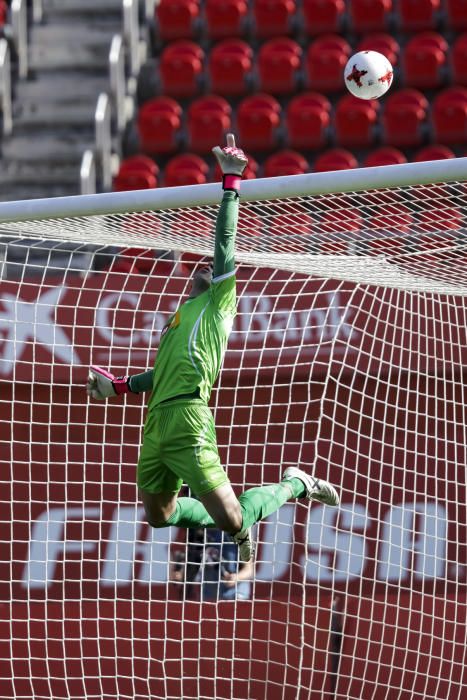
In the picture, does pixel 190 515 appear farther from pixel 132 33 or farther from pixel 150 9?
pixel 150 9

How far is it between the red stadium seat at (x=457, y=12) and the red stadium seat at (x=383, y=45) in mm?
592

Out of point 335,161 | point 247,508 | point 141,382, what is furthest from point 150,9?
point 247,508

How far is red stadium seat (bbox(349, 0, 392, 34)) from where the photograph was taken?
39.0 feet


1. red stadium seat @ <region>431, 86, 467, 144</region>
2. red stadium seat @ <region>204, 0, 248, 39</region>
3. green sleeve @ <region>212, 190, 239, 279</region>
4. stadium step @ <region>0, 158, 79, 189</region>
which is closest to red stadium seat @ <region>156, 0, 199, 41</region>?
red stadium seat @ <region>204, 0, 248, 39</region>

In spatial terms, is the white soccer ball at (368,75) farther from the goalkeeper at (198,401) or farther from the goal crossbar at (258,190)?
the goalkeeper at (198,401)

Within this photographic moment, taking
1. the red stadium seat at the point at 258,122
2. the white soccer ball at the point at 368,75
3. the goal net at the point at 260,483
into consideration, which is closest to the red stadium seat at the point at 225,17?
the red stadium seat at the point at 258,122

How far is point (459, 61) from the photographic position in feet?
37.7

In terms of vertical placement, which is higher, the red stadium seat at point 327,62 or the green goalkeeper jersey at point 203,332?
the red stadium seat at point 327,62

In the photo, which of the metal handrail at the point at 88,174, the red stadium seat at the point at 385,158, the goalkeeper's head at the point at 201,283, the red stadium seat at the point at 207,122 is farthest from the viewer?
the red stadium seat at the point at 207,122

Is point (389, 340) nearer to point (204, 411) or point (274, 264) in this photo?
point (274, 264)

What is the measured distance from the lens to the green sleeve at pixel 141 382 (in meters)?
6.04

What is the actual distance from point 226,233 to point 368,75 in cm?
100

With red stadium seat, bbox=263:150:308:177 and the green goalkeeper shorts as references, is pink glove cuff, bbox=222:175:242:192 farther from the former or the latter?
red stadium seat, bbox=263:150:308:177

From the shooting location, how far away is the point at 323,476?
8531mm
